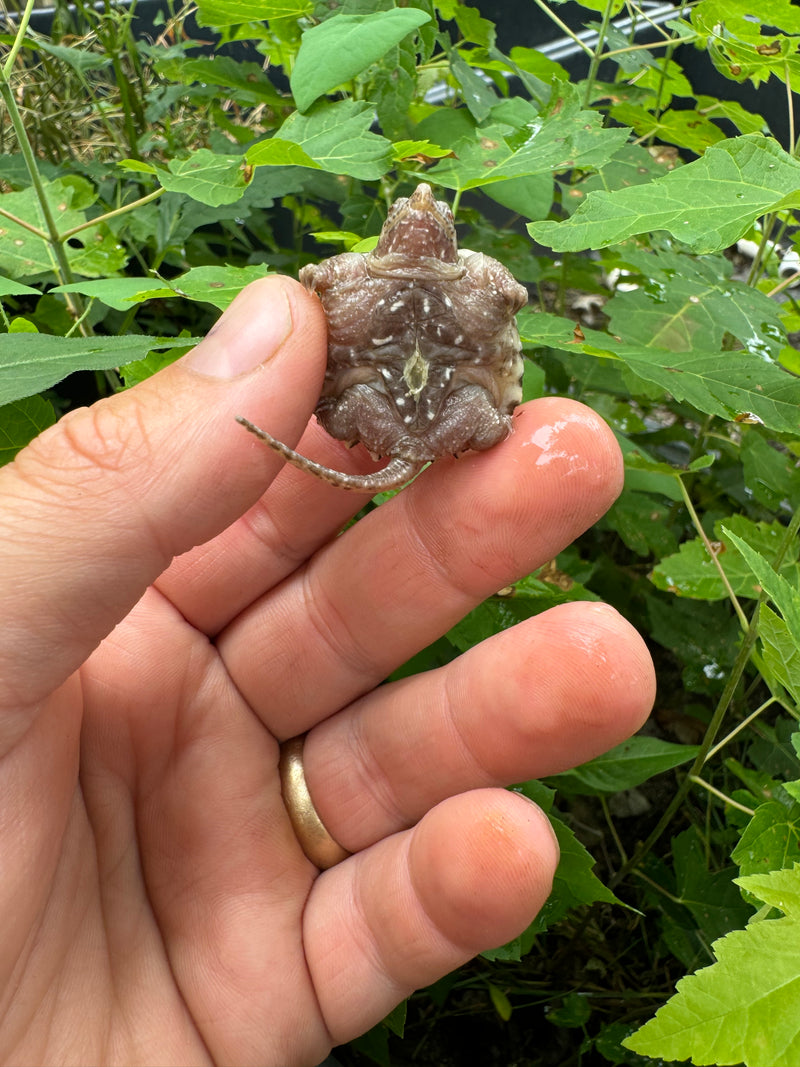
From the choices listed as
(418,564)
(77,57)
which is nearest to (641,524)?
(418,564)

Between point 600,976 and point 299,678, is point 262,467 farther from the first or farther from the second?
point 600,976

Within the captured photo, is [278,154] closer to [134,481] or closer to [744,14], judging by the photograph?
[134,481]

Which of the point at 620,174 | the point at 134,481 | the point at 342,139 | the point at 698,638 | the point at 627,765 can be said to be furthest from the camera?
the point at 698,638

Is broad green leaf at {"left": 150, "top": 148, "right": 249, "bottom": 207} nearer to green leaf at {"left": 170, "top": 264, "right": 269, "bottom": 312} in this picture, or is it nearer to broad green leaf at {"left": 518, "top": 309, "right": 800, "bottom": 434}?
green leaf at {"left": 170, "top": 264, "right": 269, "bottom": 312}

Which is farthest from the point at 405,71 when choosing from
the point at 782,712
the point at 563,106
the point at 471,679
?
the point at 782,712

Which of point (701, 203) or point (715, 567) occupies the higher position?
point (701, 203)
